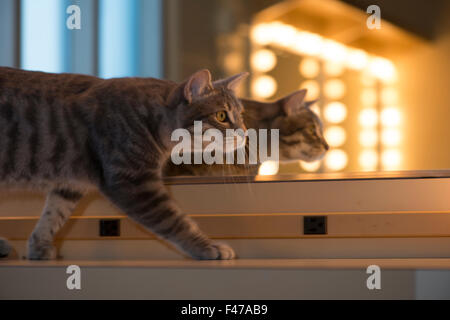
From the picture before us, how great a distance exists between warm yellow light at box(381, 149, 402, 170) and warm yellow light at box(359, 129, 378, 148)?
2.0 inches

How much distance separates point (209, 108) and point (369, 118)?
631mm

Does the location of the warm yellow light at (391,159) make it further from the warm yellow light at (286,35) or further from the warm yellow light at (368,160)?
the warm yellow light at (286,35)

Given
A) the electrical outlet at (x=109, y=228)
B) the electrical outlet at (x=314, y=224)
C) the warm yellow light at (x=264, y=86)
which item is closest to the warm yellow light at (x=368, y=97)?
the warm yellow light at (x=264, y=86)

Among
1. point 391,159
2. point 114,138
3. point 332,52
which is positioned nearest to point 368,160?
point 391,159

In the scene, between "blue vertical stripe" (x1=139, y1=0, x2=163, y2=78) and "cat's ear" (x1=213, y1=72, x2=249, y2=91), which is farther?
"blue vertical stripe" (x1=139, y1=0, x2=163, y2=78)

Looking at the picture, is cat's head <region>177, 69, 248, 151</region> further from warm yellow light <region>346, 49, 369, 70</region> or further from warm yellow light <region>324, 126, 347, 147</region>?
warm yellow light <region>346, 49, 369, 70</region>

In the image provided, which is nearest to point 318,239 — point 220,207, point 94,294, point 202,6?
point 220,207

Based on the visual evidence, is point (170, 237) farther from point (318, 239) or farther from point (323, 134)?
point (323, 134)

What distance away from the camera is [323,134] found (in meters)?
2.01

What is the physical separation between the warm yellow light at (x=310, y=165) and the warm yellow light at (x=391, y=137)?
239 mm

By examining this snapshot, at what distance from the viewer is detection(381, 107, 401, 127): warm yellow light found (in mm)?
1935

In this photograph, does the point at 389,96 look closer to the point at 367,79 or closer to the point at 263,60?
the point at 367,79

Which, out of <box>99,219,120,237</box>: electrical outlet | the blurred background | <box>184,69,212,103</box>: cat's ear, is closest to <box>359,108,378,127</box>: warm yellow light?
the blurred background
